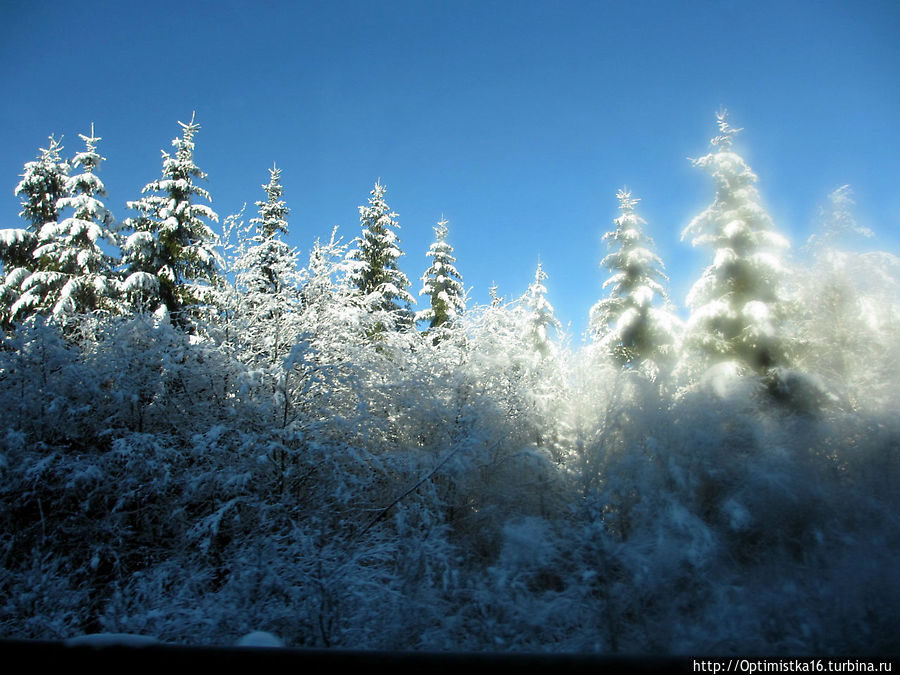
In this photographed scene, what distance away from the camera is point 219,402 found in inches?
288

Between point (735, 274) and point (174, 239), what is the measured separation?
58.0 feet

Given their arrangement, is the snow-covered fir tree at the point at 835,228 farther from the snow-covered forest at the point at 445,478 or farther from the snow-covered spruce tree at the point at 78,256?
the snow-covered spruce tree at the point at 78,256

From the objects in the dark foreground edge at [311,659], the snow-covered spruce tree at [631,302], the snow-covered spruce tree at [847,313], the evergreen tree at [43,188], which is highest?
the evergreen tree at [43,188]

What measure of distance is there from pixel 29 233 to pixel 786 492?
23.5 metres

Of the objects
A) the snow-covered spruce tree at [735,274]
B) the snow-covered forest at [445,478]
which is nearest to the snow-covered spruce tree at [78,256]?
the snow-covered forest at [445,478]

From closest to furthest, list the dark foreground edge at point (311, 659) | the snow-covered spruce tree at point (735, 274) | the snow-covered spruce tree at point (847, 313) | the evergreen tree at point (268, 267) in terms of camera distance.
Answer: the dark foreground edge at point (311, 659), the snow-covered spruce tree at point (847, 313), the evergreen tree at point (268, 267), the snow-covered spruce tree at point (735, 274)

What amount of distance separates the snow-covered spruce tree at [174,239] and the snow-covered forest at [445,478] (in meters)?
7.51

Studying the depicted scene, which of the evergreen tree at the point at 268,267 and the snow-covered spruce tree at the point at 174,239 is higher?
the snow-covered spruce tree at the point at 174,239

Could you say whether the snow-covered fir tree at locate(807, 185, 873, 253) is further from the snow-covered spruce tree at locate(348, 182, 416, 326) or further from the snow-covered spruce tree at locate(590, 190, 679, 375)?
the snow-covered spruce tree at locate(348, 182, 416, 326)

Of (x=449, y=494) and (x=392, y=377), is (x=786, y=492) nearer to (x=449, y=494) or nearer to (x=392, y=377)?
(x=449, y=494)

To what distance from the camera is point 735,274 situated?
40.7 feet

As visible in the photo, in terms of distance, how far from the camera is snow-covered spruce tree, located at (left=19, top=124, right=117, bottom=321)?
15.3 metres

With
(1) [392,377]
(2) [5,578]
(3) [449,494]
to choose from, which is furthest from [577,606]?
(2) [5,578]

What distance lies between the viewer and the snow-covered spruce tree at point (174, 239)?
1548 cm
